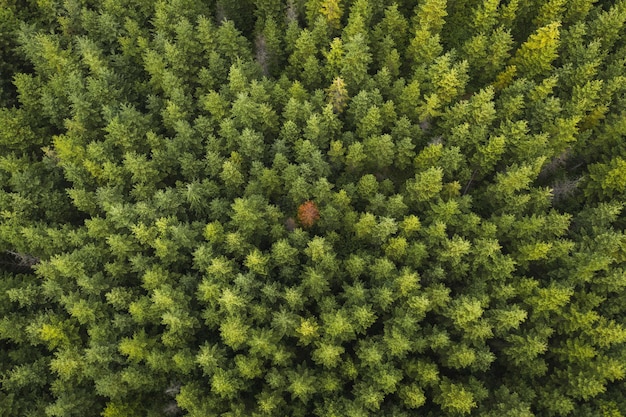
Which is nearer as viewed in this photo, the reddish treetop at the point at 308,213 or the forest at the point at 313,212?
the forest at the point at 313,212

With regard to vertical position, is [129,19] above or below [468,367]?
above

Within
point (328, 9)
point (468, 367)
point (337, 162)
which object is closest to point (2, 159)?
point (337, 162)

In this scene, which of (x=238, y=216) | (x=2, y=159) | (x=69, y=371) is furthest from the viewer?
(x=2, y=159)

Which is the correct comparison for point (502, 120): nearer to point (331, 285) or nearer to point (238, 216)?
point (331, 285)

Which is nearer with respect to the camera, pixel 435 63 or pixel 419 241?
pixel 419 241

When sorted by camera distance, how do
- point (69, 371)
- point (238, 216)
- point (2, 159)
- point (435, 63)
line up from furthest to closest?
point (435, 63) → point (2, 159) → point (238, 216) → point (69, 371)

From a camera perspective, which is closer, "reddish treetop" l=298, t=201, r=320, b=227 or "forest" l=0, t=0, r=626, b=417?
"forest" l=0, t=0, r=626, b=417

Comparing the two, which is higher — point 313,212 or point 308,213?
point 313,212

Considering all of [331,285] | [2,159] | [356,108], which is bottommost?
[2,159]
